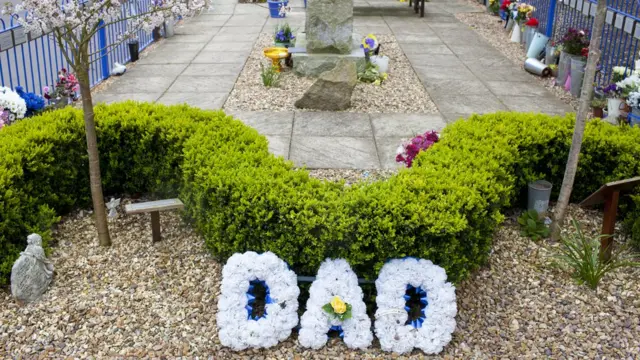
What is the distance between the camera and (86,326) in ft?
12.0

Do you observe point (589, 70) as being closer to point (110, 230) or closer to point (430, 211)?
point (430, 211)

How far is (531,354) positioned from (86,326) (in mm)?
2585

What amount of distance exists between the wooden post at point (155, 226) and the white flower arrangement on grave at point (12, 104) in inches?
97.4

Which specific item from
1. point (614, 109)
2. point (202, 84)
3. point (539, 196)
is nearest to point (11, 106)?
point (202, 84)

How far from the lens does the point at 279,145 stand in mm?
6555

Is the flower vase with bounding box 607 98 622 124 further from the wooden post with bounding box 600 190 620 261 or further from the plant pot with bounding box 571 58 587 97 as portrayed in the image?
the wooden post with bounding box 600 190 620 261

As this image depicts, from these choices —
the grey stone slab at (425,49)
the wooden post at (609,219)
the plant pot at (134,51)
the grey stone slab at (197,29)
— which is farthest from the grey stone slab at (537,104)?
the grey stone slab at (197,29)

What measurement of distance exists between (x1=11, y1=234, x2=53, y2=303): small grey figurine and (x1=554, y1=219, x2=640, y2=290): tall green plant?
3.37 meters

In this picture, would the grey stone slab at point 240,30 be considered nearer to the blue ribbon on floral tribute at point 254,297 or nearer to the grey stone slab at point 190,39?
the grey stone slab at point 190,39

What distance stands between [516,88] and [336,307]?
6.48m

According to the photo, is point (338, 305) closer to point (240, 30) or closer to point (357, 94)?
point (357, 94)

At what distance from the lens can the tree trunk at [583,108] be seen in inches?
167

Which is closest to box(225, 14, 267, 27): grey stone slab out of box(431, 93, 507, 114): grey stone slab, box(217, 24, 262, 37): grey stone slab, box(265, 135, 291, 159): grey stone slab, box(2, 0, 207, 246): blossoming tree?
box(217, 24, 262, 37): grey stone slab

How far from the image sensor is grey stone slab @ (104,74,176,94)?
8658 millimetres
